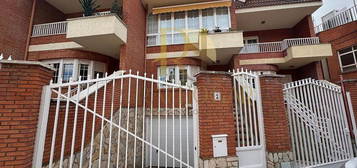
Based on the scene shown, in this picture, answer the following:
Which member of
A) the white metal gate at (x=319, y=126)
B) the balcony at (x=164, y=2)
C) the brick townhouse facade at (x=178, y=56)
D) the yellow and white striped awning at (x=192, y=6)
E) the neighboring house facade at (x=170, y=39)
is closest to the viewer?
the brick townhouse facade at (x=178, y=56)

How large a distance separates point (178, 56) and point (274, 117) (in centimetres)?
647

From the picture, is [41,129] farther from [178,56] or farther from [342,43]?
[342,43]

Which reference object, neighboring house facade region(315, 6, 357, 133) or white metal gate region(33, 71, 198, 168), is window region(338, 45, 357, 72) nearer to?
neighboring house facade region(315, 6, 357, 133)

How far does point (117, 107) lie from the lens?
6453mm

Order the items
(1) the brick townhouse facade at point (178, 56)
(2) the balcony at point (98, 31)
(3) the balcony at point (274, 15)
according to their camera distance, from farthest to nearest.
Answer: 1. (3) the balcony at point (274, 15)
2. (2) the balcony at point (98, 31)
3. (1) the brick townhouse facade at point (178, 56)

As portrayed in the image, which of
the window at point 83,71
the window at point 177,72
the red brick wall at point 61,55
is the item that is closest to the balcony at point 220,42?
the window at point 177,72

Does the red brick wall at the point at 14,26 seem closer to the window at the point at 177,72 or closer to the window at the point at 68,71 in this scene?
the window at the point at 68,71

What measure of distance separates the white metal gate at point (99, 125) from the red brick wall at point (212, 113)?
0.22 m

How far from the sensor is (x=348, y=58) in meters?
12.0

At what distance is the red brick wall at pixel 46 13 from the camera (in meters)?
9.57

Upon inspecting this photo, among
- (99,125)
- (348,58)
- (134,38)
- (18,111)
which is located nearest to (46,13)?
(134,38)

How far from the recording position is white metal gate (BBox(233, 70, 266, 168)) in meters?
4.33

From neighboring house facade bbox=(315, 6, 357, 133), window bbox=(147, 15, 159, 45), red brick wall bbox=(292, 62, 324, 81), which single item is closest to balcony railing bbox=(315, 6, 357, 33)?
neighboring house facade bbox=(315, 6, 357, 133)

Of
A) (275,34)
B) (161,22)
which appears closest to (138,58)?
(161,22)
